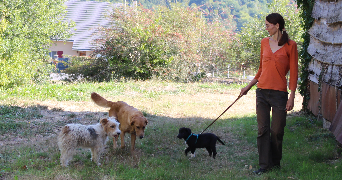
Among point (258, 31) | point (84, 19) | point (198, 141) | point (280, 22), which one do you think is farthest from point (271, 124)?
point (84, 19)

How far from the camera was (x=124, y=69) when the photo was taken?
18.2 m

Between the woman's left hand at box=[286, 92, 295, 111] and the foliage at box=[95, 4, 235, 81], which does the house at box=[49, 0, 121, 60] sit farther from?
the woman's left hand at box=[286, 92, 295, 111]

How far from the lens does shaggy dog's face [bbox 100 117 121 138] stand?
5.68 meters

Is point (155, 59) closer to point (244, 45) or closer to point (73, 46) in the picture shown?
point (244, 45)

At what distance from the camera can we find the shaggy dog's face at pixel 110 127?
568 centimetres

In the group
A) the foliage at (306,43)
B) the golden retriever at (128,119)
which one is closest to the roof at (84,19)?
the foliage at (306,43)

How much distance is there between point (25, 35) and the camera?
17906mm

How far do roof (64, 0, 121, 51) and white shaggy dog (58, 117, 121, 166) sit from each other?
2691cm

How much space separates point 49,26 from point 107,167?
54.0 ft

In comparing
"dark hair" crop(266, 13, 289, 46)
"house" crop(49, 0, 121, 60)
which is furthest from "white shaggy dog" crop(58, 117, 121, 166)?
"house" crop(49, 0, 121, 60)

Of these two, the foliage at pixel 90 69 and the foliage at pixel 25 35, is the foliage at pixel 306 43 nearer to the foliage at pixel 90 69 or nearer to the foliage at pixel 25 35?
the foliage at pixel 25 35

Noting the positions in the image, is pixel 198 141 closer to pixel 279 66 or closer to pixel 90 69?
pixel 279 66

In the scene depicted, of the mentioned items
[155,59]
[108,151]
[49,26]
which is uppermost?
[49,26]

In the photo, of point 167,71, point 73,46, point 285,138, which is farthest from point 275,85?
point 73,46
